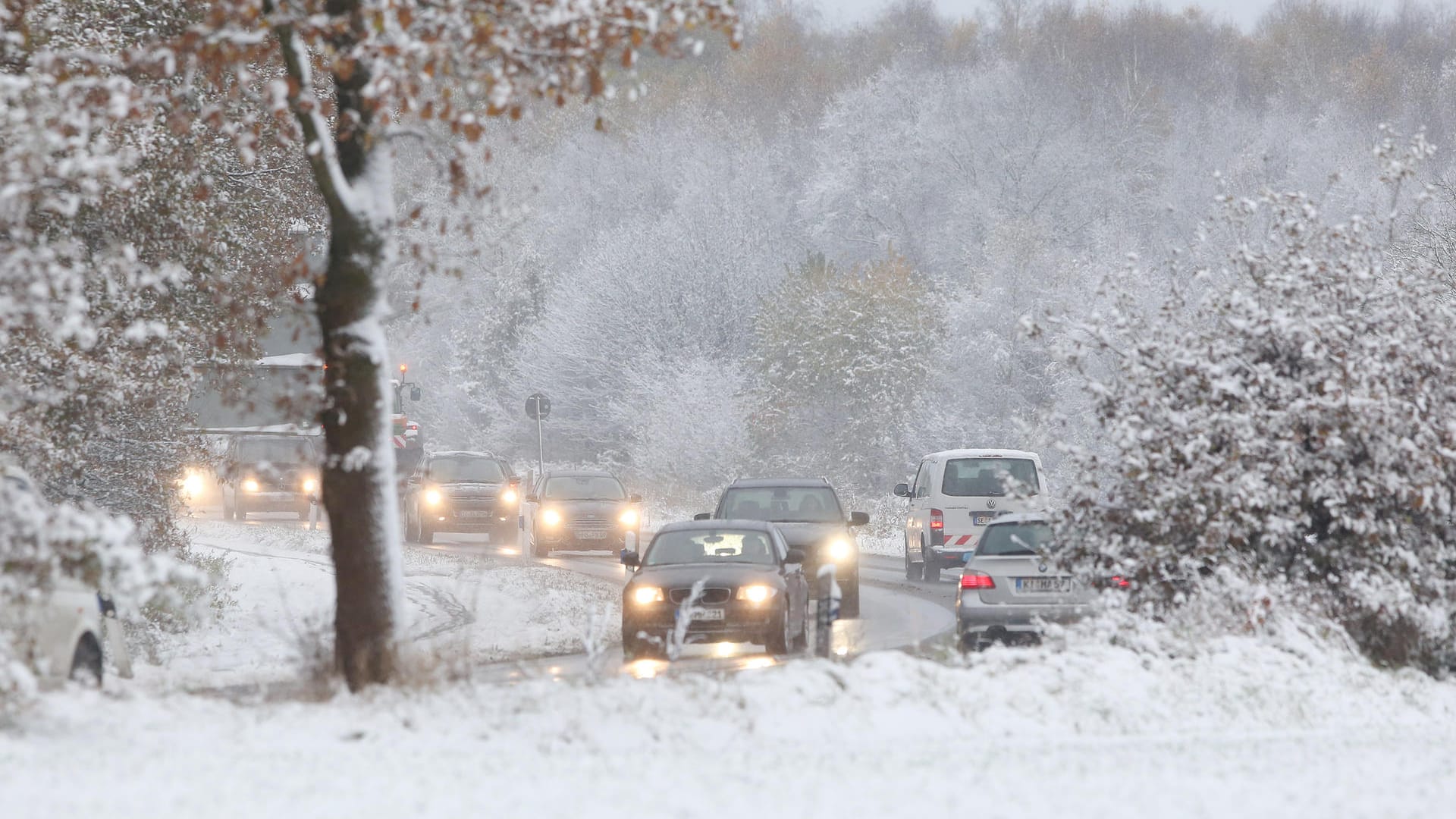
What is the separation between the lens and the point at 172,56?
336 inches

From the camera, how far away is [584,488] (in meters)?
31.2

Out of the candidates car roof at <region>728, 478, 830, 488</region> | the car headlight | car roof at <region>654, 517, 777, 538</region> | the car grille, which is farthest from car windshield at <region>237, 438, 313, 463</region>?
the car headlight

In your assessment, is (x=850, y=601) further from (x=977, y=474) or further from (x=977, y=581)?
(x=977, y=581)

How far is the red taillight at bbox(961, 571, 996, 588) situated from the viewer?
50.2ft

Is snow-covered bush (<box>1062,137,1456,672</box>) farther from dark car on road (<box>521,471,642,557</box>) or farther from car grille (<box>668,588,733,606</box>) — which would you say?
dark car on road (<box>521,471,642,557</box>)

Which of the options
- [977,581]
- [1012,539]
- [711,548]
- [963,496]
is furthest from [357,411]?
[963,496]

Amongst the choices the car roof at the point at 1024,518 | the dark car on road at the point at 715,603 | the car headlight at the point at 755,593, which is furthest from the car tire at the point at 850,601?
the car headlight at the point at 755,593

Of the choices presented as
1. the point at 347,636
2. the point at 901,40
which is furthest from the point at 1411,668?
the point at 901,40

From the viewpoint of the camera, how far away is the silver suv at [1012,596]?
1515cm

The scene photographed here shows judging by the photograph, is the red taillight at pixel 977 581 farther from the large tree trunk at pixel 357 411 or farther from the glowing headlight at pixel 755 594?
the large tree trunk at pixel 357 411

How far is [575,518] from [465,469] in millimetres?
4298

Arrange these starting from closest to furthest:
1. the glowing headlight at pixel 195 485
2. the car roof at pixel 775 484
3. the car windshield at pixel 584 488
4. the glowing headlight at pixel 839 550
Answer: the glowing headlight at pixel 839 550
the car roof at pixel 775 484
the car windshield at pixel 584 488
the glowing headlight at pixel 195 485

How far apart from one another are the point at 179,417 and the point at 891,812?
13152 mm

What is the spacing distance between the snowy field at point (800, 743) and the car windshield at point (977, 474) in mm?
12076
